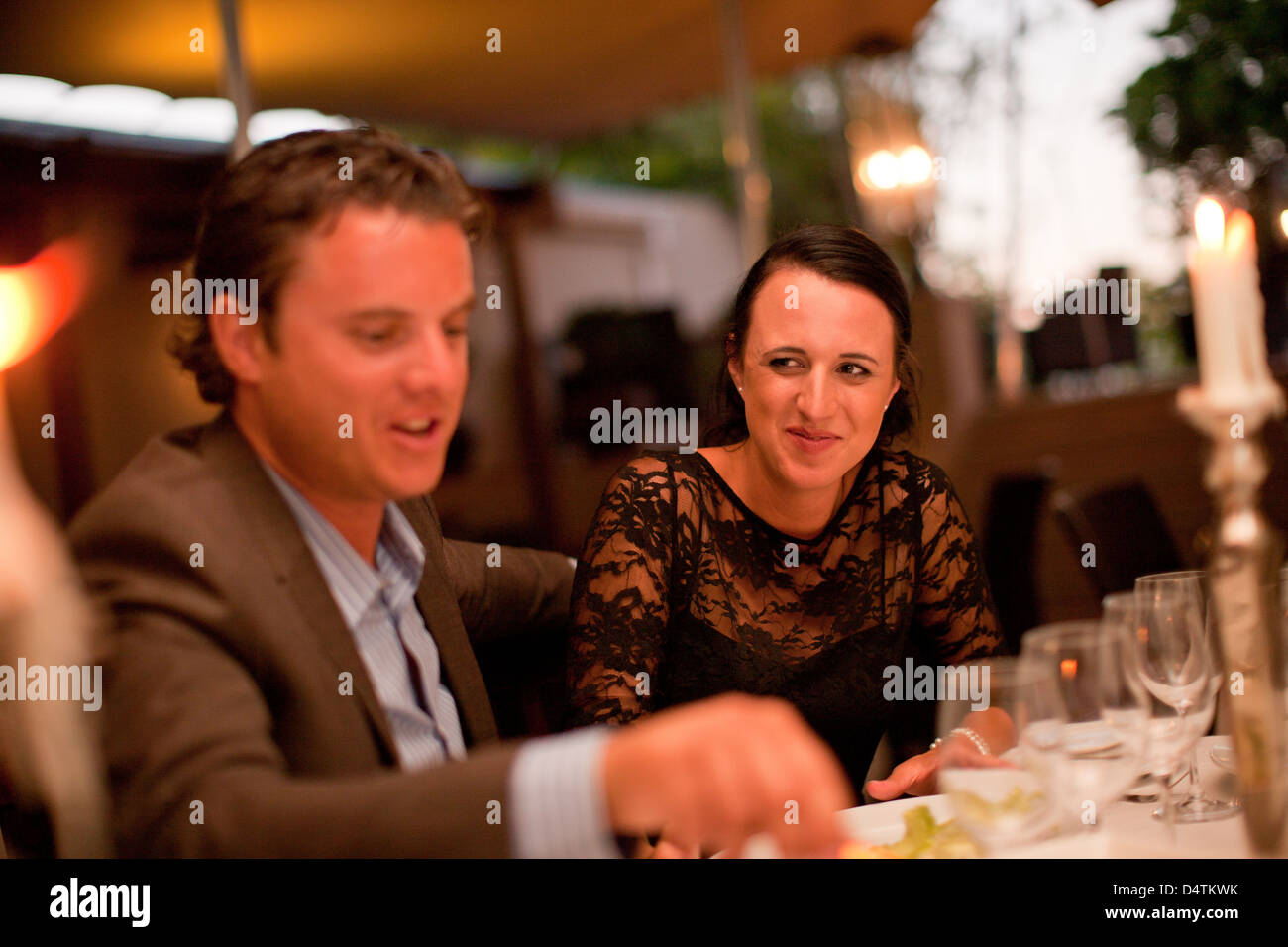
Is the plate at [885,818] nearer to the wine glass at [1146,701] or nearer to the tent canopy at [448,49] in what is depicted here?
the wine glass at [1146,701]

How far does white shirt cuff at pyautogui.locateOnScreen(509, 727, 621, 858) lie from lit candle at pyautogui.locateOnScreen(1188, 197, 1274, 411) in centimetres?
64

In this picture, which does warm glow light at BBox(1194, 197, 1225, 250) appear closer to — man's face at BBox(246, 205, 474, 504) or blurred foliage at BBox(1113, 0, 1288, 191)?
man's face at BBox(246, 205, 474, 504)

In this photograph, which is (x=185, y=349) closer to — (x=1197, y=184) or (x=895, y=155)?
(x=1197, y=184)

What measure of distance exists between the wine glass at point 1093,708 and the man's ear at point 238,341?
2.54 ft

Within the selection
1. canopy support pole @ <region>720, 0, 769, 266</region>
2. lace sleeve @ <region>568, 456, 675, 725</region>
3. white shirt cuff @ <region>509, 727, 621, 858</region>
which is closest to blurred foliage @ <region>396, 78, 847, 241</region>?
canopy support pole @ <region>720, 0, 769, 266</region>

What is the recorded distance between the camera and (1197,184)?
161 inches

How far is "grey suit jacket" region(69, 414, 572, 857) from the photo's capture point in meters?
0.80

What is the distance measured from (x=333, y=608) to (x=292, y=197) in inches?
15.8

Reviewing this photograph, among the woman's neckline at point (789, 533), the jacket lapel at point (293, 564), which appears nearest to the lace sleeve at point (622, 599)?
the woman's neckline at point (789, 533)

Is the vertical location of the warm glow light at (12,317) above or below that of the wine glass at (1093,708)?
above

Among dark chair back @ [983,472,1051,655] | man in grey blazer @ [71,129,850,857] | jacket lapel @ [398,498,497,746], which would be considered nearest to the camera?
man in grey blazer @ [71,129,850,857]

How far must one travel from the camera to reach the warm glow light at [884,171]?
6.53 m

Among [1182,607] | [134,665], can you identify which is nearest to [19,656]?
[134,665]
